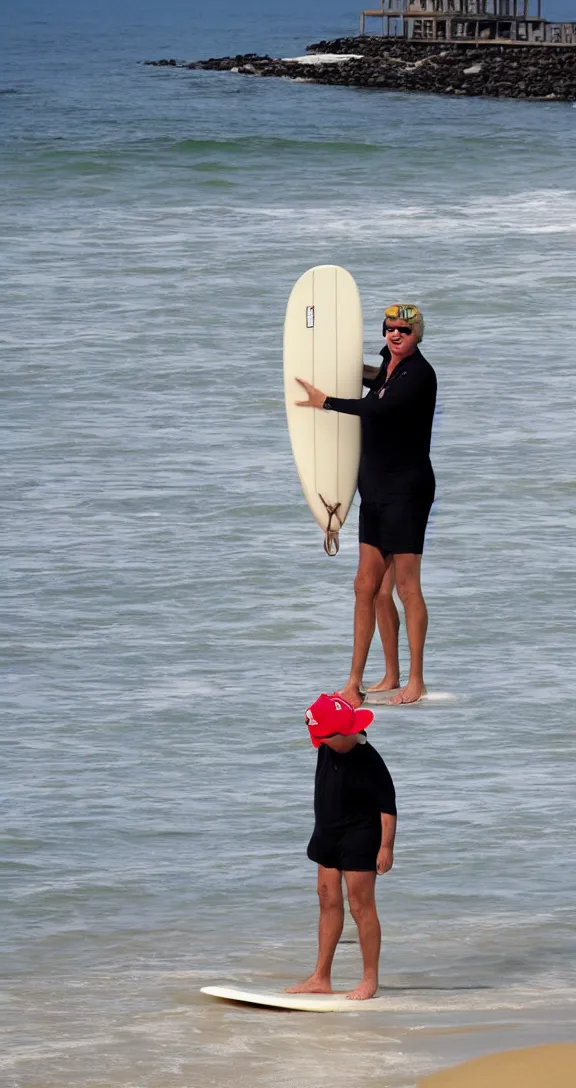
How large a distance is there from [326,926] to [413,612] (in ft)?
7.31

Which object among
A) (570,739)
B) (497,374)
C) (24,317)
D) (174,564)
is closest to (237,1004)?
(570,739)

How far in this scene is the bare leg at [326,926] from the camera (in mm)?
7301

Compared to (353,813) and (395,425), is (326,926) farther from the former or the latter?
(395,425)

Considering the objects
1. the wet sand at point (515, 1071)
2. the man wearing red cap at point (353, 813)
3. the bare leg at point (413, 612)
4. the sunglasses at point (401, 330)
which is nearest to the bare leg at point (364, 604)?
the bare leg at point (413, 612)

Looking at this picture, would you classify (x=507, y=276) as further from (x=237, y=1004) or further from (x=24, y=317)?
(x=237, y=1004)

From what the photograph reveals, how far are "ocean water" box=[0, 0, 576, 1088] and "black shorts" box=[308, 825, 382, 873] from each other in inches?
23.2

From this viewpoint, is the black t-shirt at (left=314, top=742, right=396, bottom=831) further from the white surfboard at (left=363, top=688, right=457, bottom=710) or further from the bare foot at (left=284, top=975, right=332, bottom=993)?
the white surfboard at (left=363, top=688, right=457, bottom=710)

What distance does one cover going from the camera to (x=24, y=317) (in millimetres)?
28688

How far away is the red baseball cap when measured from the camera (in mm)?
6953

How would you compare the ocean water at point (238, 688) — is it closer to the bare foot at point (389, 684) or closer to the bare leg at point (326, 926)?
A: the bare leg at point (326, 926)

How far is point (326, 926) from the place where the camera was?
292 inches

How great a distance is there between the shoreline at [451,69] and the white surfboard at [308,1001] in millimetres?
71706

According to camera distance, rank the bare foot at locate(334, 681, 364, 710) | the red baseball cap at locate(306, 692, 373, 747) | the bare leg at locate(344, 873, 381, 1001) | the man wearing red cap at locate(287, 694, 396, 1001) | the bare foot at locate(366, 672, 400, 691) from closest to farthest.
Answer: the red baseball cap at locate(306, 692, 373, 747)
the man wearing red cap at locate(287, 694, 396, 1001)
the bare leg at locate(344, 873, 381, 1001)
the bare foot at locate(334, 681, 364, 710)
the bare foot at locate(366, 672, 400, 691)

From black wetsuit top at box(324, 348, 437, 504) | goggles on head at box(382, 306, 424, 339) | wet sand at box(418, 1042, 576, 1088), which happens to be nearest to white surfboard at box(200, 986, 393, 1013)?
wet sand at box(418, 1042, 576, 1088)
